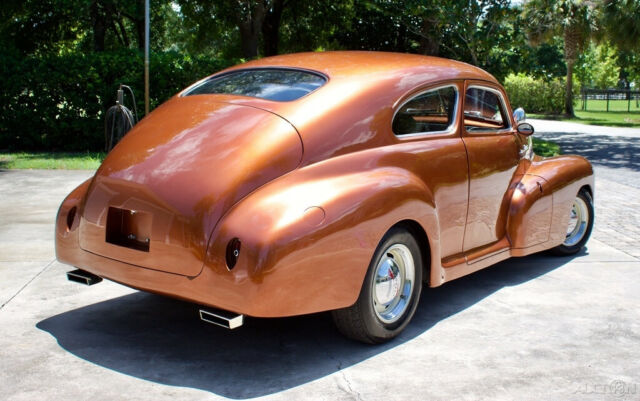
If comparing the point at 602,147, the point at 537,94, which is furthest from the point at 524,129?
the point at 537,94

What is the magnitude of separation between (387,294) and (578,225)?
303 cm

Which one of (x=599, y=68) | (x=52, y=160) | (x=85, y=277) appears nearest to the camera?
(x=85, y=277)

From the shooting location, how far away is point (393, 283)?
4.33m

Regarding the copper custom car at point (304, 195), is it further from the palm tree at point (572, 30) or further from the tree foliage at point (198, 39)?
the palm tree at point (572, 30)

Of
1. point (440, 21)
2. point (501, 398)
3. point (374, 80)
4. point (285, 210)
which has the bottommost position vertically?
point (501, 398)

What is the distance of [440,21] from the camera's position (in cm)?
1484

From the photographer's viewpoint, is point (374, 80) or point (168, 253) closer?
point (168, 253)

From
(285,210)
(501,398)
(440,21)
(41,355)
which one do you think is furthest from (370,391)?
(440,21)

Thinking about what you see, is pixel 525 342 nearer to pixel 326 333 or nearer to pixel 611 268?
pixel 326 333

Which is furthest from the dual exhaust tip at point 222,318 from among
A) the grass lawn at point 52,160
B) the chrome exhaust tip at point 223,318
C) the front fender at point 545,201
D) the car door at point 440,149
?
the grass lawn at point 52,160

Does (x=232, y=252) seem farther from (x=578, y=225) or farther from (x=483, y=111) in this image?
(x=578, y=225)

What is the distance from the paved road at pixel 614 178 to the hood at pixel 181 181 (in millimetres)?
4154

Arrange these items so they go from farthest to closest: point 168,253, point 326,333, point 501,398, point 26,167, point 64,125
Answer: point 64,125 → point 26,167 → point 326,333 → point 168,253 → point 501,398

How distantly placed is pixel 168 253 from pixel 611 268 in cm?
400
